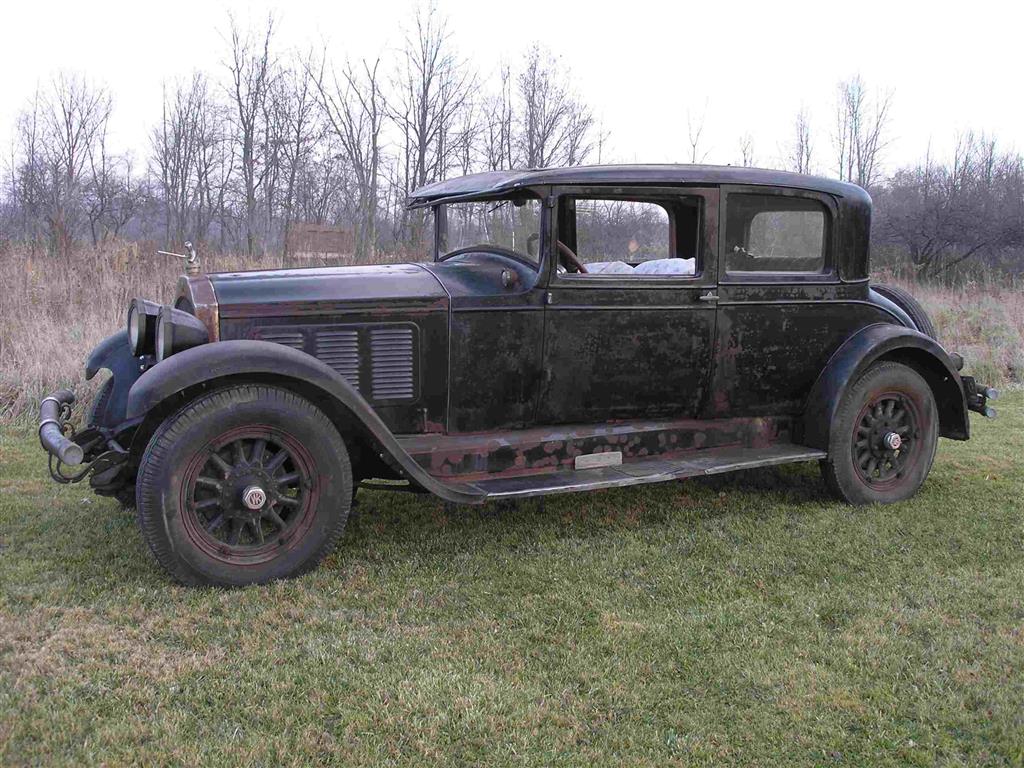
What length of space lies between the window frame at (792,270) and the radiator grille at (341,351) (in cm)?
197

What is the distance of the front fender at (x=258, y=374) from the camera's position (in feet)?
11.0

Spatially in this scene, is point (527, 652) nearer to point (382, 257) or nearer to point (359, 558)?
point (359, 558)

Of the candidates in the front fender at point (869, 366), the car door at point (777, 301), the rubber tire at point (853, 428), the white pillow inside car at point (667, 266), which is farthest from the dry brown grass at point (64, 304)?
the rubber tire at point (853, 428)

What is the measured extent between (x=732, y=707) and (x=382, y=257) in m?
9.69

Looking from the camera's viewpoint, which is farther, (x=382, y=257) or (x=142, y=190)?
(x=142, y=190)

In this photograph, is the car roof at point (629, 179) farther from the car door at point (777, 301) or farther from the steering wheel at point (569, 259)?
the steering wheel at point (569, 259)

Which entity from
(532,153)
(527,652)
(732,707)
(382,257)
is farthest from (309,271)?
(532,153)

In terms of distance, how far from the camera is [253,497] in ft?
11.5

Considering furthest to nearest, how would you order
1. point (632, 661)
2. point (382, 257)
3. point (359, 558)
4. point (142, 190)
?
point (142, 190) → point (382, 257) → point (359, 558) → point (632, 661)

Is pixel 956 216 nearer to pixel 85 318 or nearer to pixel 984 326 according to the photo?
pixel 984 326

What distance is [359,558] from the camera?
3920 millimetres

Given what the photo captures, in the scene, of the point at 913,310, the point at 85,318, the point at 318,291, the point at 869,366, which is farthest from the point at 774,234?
the point at 85,318

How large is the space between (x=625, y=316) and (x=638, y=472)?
797 millimetres

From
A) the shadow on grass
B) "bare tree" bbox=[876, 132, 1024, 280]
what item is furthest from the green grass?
"bare tree" bbox=[876, 132, 1024, 280]
